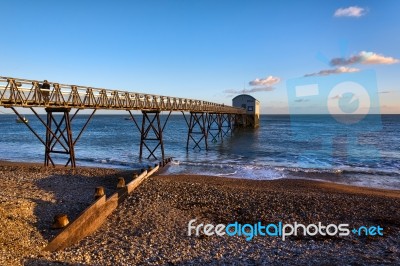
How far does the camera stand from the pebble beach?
632 cm

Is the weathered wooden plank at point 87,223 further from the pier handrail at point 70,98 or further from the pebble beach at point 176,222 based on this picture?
the pier handrail at point 70,98

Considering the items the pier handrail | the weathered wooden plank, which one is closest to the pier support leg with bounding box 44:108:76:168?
the pier handrail

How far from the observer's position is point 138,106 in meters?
22.0

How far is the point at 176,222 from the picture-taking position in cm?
860

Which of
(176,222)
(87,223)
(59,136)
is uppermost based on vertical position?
(59,136)

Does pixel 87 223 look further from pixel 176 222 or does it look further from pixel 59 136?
pixel 59 136

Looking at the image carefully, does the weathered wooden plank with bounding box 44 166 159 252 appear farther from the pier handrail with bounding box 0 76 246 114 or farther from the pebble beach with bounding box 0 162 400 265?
the pier handrail with bounding box 0 76 246 114

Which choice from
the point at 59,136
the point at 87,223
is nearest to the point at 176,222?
the point at 87,223

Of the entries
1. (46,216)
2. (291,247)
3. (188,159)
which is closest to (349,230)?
(291,247)

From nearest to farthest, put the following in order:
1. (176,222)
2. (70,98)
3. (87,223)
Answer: (87,223), (176,222), (70,98)

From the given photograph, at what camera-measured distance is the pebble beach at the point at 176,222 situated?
6324mm

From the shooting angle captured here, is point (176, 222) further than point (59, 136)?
No

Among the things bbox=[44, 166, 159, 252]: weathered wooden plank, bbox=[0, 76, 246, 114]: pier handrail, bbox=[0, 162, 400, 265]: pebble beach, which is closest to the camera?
bbox=[0, 162, 400, 265]: pebble beach

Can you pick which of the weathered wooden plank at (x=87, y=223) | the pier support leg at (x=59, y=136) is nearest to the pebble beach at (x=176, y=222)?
the weathered wooden plank at (x=87, y=223)
